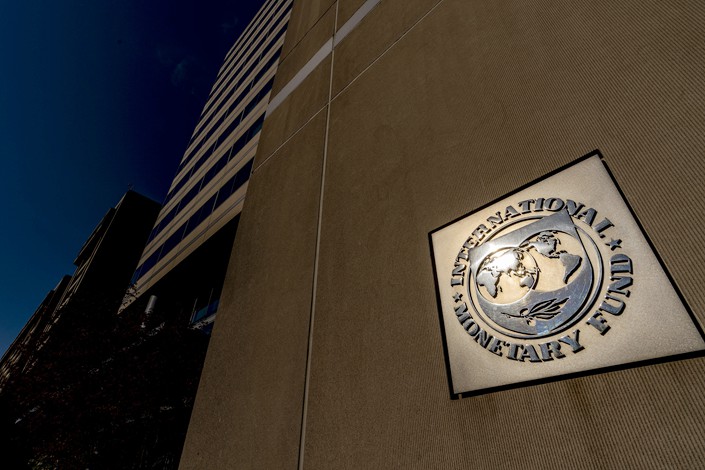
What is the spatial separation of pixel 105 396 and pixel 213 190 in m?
8.97

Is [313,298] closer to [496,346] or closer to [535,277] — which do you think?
[496,346]

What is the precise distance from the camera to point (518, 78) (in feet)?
10.3

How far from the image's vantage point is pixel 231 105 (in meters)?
20.6

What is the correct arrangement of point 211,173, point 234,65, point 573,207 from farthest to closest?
point 234,65 → point 211,173 → point 573,207

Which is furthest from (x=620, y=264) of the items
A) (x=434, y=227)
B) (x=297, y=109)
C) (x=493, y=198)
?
(x=297, y=109)

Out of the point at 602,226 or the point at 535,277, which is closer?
the point at 602,226

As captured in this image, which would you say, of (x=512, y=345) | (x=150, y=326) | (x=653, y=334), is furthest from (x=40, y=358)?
(x=653, y=334)

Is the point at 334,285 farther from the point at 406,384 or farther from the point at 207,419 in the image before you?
the point at 207,419

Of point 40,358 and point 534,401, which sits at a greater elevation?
point 40,358

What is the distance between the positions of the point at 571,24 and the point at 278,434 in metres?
4.44

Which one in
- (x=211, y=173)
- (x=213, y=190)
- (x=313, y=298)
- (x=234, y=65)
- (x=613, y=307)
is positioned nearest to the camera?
(x=613, y=307)

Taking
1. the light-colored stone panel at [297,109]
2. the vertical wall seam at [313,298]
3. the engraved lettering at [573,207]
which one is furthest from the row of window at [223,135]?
the engraved lettering at [573,207]

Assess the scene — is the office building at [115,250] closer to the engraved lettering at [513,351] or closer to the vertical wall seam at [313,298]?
the vertical wall seam at [313,298]

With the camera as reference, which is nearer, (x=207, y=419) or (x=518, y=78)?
(x=518, y=78)
